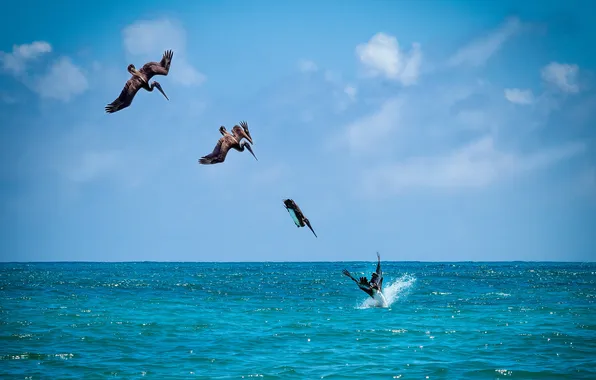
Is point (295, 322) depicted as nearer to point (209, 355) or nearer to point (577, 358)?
point (209, 355)

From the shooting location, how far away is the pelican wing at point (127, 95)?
16.1 metres

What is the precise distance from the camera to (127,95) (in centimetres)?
1658

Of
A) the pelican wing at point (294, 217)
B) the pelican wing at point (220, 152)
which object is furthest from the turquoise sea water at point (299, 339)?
the pelican wing at point (220, 152)

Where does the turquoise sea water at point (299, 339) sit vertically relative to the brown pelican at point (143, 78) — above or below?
below

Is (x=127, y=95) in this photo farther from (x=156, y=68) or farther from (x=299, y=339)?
(x=299, y=339)

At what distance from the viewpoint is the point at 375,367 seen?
22516 millimetres

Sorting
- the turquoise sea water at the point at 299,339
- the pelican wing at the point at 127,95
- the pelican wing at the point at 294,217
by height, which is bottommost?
the turquoise sea water at the point at 299,339

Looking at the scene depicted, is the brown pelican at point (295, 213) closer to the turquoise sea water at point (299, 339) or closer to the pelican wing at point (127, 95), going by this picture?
the pelican wing at point (127, 95)

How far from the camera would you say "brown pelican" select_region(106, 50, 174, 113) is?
54.3 ft

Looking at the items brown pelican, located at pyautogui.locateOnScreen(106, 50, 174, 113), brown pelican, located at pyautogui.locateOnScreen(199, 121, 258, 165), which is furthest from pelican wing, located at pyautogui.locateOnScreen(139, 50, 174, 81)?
brown pelican, located at pyautogui.locateOnScreen(199, 121, 258, 165)

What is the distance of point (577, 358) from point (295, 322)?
43.7ft

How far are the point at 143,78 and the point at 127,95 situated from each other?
2.35 feet

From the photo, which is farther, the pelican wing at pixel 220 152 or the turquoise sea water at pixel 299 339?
the turquoise sea water at pixel 299 339

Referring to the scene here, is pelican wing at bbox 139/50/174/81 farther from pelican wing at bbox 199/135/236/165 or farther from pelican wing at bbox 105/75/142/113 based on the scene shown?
pelican wing at bbox 199/135/236/165
